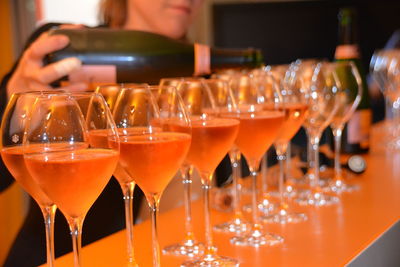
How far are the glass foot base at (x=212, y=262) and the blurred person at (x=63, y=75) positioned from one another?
1.72 ft

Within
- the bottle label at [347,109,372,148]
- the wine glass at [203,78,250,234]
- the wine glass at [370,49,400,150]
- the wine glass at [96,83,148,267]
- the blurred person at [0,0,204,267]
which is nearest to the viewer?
the wine glass at [96,83,148,267]

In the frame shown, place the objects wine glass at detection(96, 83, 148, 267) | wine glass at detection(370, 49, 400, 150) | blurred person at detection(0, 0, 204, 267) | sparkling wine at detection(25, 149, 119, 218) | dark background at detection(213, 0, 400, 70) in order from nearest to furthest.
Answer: sparkling wine at detection(25, 149, 119, 218) < wine glass at detection(96, 83, 148, 267) < blurred person at detection(0, 0, 204, 267) < wine glass at detection(370, 49, 400, 150) < dark background at detection(213, 0, 400, 70)

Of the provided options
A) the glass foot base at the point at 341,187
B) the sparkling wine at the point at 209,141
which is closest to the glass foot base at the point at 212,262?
the sparkling wine at the point at 209,141

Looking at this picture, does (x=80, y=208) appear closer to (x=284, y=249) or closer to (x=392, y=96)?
(x=284, y=249)

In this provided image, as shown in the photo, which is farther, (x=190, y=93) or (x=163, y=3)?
(x=163, y=3)

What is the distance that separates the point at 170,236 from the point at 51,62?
52cm

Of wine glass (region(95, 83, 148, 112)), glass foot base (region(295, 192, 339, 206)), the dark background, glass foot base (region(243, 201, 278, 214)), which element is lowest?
glass foot base (region(243, 201, 278, 214))

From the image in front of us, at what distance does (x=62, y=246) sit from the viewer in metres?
1.33

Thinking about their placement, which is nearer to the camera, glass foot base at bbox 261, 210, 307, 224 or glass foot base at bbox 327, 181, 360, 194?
glass foot base at bbox 261, 210, 307, 224

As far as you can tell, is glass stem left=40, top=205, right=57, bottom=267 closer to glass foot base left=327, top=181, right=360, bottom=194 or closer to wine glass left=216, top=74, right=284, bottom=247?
wine glass left=216, top=74, right=284, bottom=247

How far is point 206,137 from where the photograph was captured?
→ 2.57 feet

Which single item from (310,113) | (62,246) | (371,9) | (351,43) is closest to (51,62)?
(62,246)

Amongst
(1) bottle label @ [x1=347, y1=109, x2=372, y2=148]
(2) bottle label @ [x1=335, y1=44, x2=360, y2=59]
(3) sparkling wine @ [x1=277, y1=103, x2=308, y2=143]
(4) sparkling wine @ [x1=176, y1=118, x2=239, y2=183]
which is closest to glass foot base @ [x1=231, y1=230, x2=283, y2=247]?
(4) sparkling wine @ [x1=176, y1=118, x2=239, y2=183]

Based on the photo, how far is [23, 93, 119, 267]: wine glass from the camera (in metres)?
0.61
